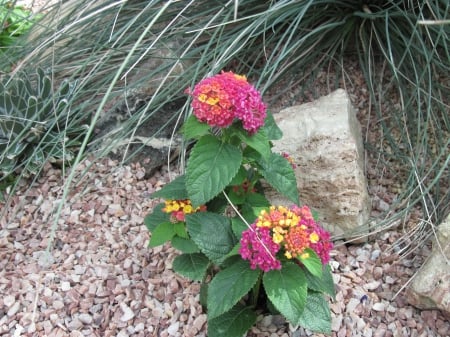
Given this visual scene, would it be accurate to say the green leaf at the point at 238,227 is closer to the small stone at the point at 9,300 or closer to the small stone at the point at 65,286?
the small stone at the point at 65,286

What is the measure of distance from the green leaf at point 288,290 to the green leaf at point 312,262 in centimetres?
2

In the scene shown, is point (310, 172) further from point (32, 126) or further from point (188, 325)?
point (32, 126)

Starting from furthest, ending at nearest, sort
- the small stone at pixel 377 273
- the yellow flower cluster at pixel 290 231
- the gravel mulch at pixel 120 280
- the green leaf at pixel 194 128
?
1. the small stone at pixel 377 273
2. the gravel mulch at pixel 120 280
3. the green leaf at pixel 194 128
4. the yellow flower cluster at pixel 290 231

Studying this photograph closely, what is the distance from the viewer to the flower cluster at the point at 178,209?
1316 mm

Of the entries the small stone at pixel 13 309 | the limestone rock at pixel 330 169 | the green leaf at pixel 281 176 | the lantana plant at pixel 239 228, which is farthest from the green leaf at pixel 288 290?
the small stone at pixel 13 309

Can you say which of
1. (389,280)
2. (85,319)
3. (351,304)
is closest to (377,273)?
(389,280)

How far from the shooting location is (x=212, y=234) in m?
1.26

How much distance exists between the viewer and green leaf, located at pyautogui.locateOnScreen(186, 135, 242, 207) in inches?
47.3

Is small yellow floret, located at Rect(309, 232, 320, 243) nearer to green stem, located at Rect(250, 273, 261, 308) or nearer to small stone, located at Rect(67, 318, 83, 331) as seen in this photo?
green stem, located at Rect(250, 273, 261, 308)

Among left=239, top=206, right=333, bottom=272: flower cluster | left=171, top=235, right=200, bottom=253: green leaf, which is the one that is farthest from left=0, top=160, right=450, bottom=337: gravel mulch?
left=239, top=206, right=333, bottom=272: flower cluster

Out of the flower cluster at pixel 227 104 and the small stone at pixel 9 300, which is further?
the small stone at pixel 9 300

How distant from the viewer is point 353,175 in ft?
5.12

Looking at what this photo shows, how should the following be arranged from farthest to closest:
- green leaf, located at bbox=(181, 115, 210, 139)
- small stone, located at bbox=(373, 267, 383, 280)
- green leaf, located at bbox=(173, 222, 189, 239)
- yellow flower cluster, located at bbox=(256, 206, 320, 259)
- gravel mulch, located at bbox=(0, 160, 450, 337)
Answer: small stone, located at bbox=(373, 267, 383, 280) → gravel mulch, located at bbox=(0, 160, 450, 337) → green leaf, located at bbox=(173, 222, 189, 239) → green leaf, located at bbox=(181, 115, 210, 139) → yellow flower cluster, located at bbox=(256, 206, 320, 259)

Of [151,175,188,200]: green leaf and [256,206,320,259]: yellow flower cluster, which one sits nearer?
[256,206,320,259]: yellow flower cluster
